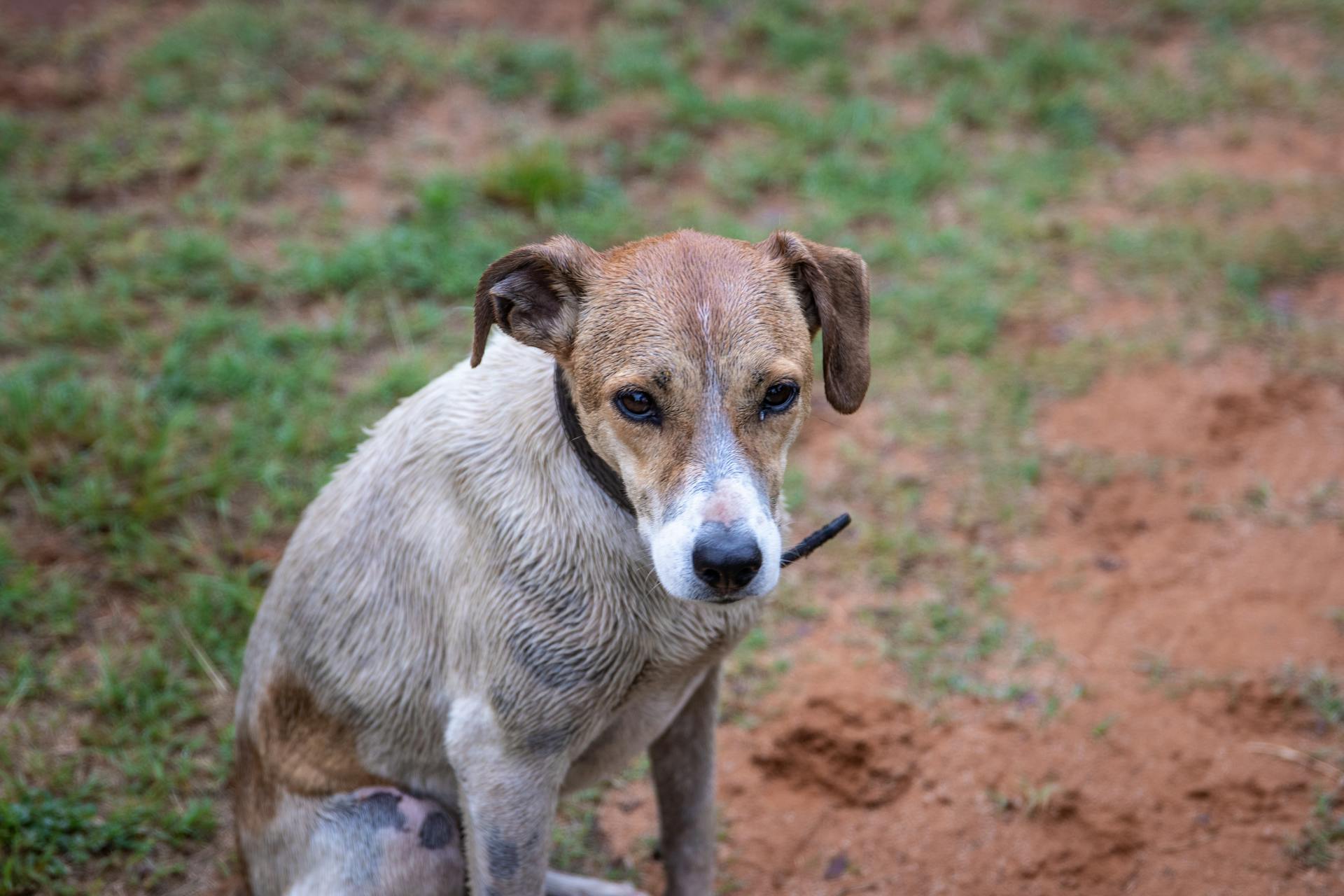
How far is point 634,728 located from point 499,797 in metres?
0.46

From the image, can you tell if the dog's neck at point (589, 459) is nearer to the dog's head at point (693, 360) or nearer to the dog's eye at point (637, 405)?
the dog's head at point (693, 360)

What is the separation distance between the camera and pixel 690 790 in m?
3.66

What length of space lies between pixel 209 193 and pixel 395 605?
4120mm

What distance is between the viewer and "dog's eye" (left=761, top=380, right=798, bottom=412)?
9.41 ft

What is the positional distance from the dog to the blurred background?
0.96 m

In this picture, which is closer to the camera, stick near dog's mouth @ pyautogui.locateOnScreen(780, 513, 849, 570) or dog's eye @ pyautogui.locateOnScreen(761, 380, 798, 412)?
dog's eye @ pyautogui.locateOnScreen(761, 380, 798, 412)

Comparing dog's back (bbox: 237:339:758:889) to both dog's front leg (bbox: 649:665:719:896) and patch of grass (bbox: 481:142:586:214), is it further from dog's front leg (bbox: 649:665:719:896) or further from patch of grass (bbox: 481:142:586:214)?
patch of grass (bbox: 481:142:586:214)

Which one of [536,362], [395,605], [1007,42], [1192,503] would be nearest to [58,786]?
[395,605]

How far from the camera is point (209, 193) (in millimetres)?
6449

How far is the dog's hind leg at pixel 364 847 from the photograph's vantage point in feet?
10.4

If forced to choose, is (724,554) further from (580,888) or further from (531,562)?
(580,888)

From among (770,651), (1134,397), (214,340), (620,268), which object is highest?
(620,268)

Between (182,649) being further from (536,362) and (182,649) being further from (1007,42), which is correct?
(1007,42)

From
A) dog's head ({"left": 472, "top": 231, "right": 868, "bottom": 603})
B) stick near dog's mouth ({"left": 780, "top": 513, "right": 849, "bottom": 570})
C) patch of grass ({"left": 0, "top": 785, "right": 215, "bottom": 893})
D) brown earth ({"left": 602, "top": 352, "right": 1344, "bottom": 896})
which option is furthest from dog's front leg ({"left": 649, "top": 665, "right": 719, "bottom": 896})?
patch of grass ({"left": 0, "top": 785, "right": 215, "bottom": 893})
